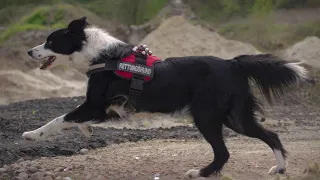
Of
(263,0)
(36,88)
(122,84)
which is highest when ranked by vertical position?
(263,0)

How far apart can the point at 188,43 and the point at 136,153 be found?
50.9 feet

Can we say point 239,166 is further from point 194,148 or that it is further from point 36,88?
point 36,88

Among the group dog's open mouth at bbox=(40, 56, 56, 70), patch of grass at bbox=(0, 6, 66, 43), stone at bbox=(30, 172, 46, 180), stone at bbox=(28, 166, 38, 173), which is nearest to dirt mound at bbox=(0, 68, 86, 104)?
patch of grass at bbox=(0, 6, 66, 43)

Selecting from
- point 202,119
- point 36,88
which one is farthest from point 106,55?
point 36,88

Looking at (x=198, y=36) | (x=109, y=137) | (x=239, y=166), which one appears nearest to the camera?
(x=239, y=166)

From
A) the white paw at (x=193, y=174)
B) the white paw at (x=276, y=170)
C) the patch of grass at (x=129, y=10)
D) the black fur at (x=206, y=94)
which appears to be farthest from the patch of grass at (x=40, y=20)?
the white paw at (x=276, y=170)

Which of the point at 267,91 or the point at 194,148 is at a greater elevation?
the point at 267,91

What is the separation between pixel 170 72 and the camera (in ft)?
23.1

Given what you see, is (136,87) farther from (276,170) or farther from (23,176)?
(276,170)

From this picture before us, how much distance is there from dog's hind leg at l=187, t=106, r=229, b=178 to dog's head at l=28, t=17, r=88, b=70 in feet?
5.58

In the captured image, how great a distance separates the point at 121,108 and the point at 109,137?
3.06 metres

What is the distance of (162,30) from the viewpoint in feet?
80.1

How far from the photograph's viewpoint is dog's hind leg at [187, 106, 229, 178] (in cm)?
691

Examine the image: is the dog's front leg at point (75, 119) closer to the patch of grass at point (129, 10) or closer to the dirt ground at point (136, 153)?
the dirt ground at point (136, 153)
